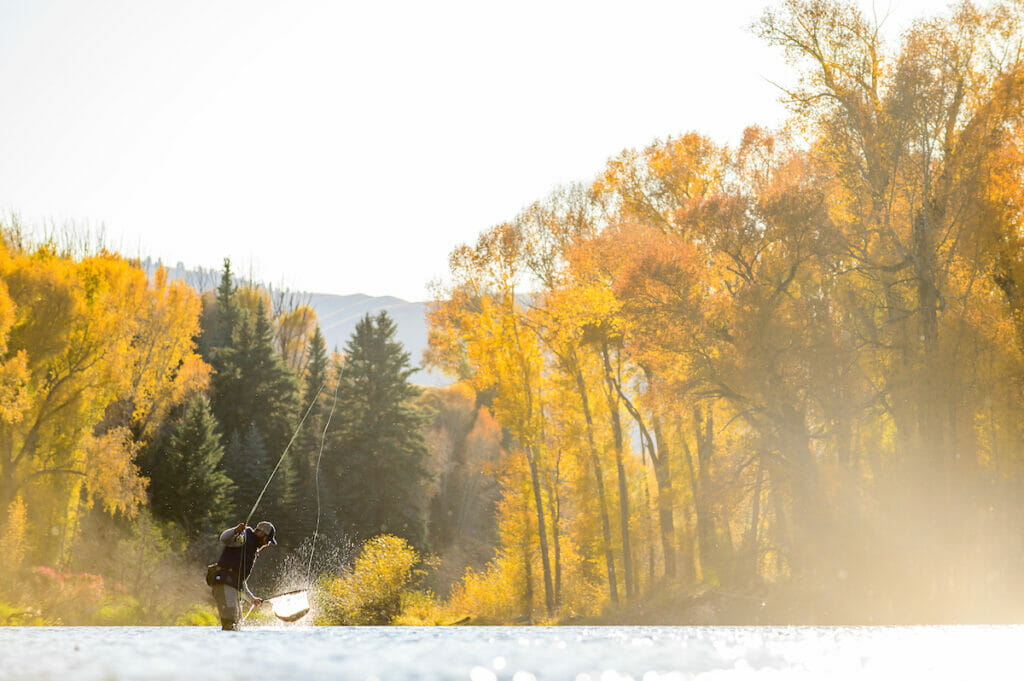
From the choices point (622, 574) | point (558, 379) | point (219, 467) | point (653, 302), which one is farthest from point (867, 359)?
point (219, 467)

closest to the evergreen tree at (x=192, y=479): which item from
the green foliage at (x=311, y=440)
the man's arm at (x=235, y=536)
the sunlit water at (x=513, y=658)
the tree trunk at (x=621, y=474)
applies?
the green foliage at (x=311, y=440)

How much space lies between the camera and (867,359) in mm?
27859

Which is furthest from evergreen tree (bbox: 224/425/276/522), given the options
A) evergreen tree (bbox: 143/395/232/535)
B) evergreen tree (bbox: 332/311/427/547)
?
evergreen tree (bbox: 332/311/427/547)

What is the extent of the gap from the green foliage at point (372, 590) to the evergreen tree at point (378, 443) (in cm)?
1892

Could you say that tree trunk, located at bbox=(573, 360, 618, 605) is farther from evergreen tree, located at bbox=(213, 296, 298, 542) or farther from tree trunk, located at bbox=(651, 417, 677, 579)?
evergreen tree, located at bbox=(213, 296, 298, 542)

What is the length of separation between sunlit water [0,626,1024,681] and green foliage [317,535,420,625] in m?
13.6

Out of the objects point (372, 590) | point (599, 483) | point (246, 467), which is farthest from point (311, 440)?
point (372, 590)

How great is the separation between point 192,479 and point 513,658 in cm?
3398

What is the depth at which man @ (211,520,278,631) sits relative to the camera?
16.4m

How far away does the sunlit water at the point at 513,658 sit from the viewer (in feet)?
29.6

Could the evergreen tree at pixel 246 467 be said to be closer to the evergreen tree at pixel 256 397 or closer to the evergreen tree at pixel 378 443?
the evergreen tree at pixel 256 397

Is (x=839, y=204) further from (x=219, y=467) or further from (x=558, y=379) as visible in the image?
(x=219, y=467)

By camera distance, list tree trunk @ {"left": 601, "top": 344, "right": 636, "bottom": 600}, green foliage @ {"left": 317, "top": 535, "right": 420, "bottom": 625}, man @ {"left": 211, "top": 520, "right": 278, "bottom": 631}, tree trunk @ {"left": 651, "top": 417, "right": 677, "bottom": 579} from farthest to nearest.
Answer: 1. tree trunk @ {"left": 601, "top": 344, "right": 636, "bottom": 600}
2. tree trunk @ {"left": 651, "top": 417, "right": 677, "bottom": 579}
3. green foliage @ {"left": 317, "top": 535, "right": 420, "bottom": 625}
4. man @ {"left": 211, "top": 520, "right": 278, "bottom": 631}

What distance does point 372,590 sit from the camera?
2905 centimetres
